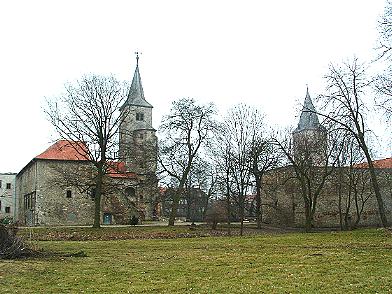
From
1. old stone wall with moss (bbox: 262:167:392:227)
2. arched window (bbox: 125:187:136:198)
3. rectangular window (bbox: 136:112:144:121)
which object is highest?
rectangular window (bbox: 136:112:144:121)

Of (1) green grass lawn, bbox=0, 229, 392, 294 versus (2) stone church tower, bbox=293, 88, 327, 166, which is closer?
(1) green grass lawn, bbox=0, 229, 392, 294

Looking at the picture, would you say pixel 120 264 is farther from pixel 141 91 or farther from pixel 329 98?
pixel 141 91

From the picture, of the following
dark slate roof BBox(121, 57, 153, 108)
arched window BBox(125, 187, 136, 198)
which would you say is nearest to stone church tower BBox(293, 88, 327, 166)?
arched window BBox(125, 187, 136, 198)

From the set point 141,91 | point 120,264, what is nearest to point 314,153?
point 120,264

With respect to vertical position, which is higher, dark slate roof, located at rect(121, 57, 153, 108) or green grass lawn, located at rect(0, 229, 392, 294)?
dark slate roof, located at rect(121, 57, 153, 108)

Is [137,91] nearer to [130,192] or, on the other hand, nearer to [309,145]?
[130,192]

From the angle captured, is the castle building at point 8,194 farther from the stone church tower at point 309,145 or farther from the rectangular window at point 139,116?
the stone church tower at point 309,145

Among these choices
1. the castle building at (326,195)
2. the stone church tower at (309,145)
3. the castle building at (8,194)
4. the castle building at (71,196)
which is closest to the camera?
the stone church tower at (309,145)

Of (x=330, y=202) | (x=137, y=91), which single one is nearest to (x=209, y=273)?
(x=330, y=202)

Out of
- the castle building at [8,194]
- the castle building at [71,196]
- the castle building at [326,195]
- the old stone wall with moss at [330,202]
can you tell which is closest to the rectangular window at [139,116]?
the castle building at [71,196]

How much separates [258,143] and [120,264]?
27350 millimetres

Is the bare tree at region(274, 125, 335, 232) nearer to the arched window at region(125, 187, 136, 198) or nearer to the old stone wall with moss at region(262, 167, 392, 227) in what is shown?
the old stone wall with moss at region(262, 167, 392, 227)

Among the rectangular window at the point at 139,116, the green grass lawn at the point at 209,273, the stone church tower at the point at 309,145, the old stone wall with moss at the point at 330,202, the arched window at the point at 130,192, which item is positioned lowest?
the green grass lawn at the point at 209,273

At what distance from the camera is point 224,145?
41.6 meters
